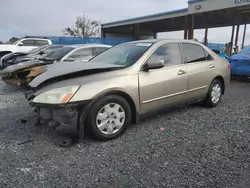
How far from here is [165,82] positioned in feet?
12.2

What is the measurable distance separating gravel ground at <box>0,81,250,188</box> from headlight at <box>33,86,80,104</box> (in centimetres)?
68

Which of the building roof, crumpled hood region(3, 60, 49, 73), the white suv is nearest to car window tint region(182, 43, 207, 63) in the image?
crumpled hood region(3, 60, 49, 73)

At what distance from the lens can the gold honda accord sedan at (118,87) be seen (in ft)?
9.42

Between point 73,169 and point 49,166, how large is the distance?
308 millimetres

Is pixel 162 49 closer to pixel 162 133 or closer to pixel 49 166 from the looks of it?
pixel 162 133

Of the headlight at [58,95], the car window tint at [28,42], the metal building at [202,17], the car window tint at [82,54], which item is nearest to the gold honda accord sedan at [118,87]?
the headlight at [58,95]

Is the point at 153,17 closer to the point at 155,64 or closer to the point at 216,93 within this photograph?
the point at 216,93

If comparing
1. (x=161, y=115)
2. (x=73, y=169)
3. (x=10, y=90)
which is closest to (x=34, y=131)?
(x=73, y=169)

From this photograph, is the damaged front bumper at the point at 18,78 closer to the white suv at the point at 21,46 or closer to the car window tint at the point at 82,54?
the car window tint at the point at 82,54

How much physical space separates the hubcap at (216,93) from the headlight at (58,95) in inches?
131

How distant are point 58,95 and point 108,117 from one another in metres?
0.78

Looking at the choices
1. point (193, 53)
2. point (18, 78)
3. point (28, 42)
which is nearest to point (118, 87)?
point (193, 53)

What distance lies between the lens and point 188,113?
450 centimetres

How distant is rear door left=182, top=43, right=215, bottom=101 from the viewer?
4258 mm
